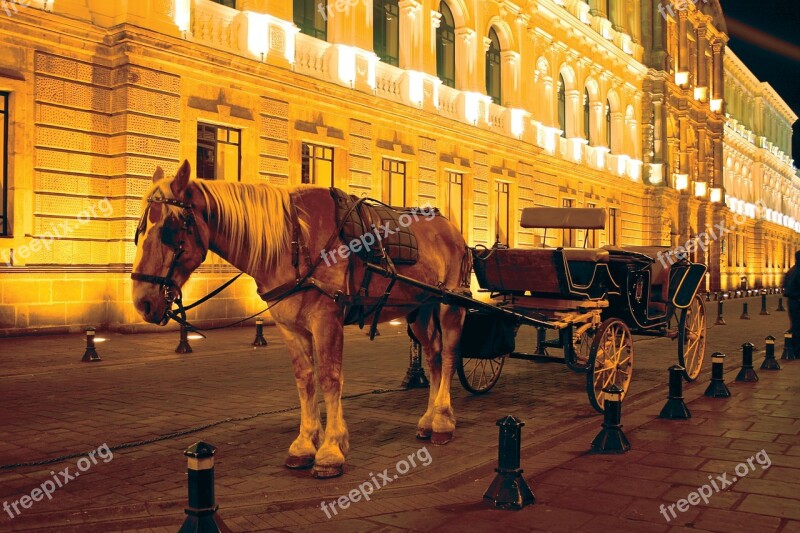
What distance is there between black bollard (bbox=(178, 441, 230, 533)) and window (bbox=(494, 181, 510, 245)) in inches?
1011

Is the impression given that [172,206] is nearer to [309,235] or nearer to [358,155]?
[309,235]

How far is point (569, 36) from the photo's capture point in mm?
34156

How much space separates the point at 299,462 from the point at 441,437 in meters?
1.49

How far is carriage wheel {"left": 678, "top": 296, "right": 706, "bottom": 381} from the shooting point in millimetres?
10305

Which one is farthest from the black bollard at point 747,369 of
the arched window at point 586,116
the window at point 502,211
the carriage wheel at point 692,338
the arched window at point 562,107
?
the arched window at point 586,116

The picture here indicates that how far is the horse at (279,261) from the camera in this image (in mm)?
5059

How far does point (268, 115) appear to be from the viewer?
19.3m

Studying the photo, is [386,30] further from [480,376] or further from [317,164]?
[480,376]

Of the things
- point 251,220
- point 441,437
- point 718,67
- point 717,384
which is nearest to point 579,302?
point 717,384

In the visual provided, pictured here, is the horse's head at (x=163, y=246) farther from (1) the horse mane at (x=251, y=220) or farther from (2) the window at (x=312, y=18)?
(2) the window at (x=312, y=18)

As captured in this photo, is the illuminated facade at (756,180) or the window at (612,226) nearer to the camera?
the window at (612,226)

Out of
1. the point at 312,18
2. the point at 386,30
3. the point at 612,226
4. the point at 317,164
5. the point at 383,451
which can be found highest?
the point at 386,30

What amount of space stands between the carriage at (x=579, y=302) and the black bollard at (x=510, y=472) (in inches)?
103

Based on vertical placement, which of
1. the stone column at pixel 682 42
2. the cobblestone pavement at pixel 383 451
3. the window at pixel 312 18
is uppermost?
the stone column at pixel 682 42
